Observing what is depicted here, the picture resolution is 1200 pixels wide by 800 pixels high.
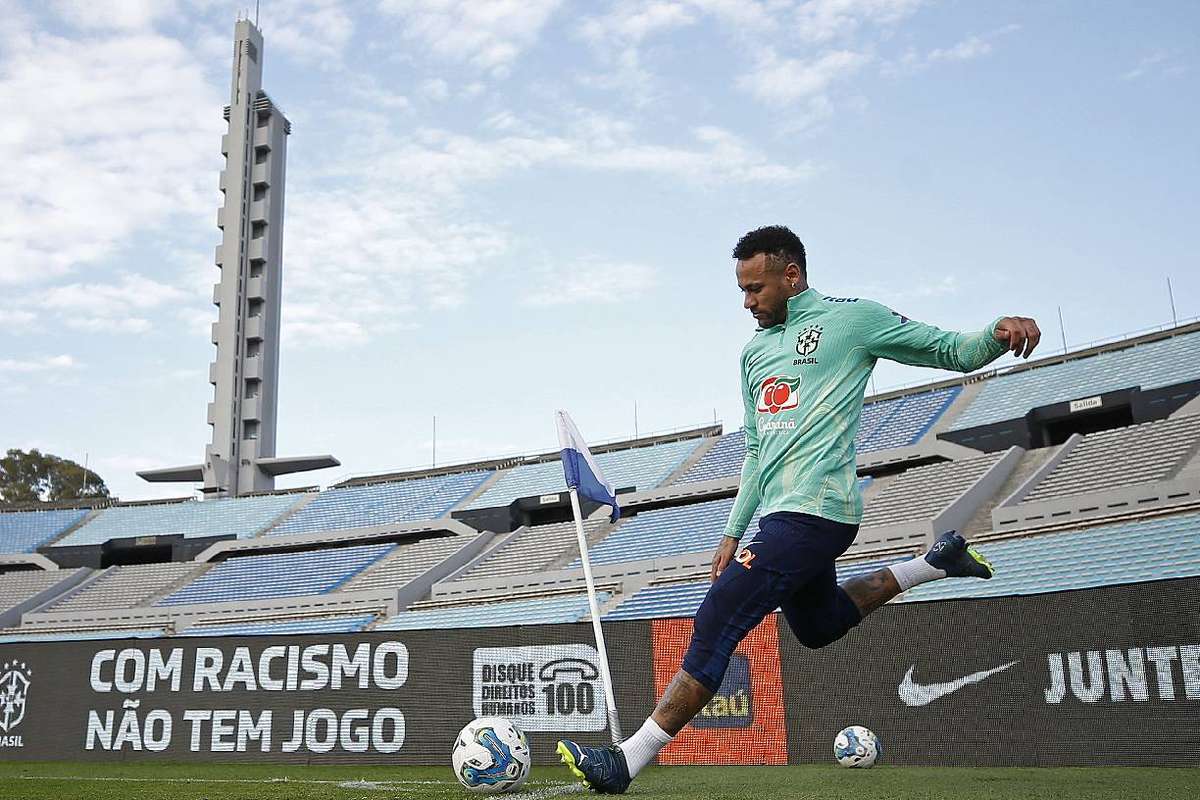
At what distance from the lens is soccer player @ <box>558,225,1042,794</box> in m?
3.89

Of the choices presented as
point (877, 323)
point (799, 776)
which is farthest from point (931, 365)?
point (799, 776)

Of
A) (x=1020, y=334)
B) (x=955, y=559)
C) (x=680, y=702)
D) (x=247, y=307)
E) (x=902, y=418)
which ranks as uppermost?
(x=247, y=307)

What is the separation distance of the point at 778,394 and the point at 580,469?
3.87 metres

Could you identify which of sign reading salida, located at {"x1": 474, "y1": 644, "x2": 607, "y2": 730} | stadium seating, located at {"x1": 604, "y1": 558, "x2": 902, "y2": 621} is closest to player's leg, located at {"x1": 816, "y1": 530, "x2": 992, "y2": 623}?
sign reading salida, located at {"x1": 474, "y1": 644, "x2": 607, "y2": 730}

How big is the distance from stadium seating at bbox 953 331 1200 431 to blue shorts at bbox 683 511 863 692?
24343 millimetres

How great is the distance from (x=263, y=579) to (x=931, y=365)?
31.2 metres

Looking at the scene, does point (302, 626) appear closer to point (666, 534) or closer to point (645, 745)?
point (666, 534)

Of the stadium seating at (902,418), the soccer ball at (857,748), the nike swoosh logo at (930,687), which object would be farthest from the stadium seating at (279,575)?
the nike swoosh logo at (930,687)

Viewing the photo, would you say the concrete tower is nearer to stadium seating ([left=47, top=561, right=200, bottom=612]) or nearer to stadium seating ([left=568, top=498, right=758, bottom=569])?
stadium seating ([left=47, top=561, right=200, bottom=612])

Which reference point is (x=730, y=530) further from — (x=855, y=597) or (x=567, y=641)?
(x=567, y=641)

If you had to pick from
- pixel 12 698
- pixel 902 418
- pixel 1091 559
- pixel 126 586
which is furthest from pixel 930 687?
pixel 126 586

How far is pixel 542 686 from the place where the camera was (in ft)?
35.2

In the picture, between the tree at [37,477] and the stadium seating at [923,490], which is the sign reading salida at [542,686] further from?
the tree at [37,477]

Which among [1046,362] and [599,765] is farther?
[1046,362]
